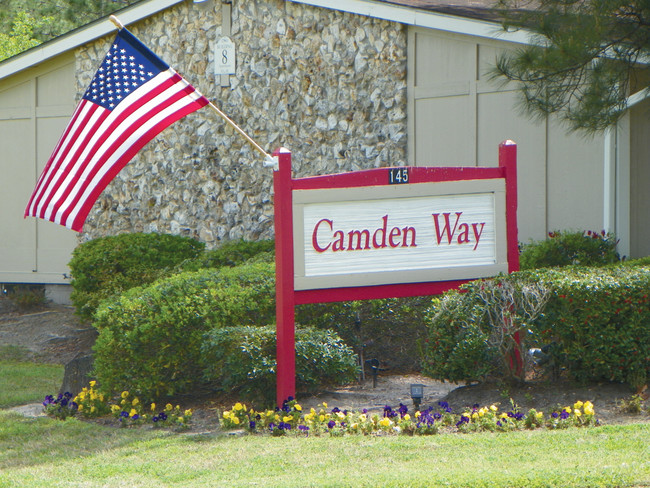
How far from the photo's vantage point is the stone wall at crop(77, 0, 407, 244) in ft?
37.8

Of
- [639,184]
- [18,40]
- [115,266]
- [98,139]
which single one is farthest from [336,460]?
[18,40]

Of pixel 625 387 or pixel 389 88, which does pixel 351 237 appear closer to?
pixel 625 387

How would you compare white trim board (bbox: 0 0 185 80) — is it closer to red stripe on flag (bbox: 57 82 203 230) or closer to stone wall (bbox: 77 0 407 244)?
stone wall (bbox: 77 0 407 244)

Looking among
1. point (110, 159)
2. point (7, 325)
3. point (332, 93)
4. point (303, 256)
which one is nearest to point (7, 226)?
point (7, 325)

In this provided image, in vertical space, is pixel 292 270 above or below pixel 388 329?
above

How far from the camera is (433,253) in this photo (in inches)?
280

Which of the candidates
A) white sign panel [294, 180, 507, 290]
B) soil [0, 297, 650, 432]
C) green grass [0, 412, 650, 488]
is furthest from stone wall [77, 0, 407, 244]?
green grass [0, 412, 650, 488]

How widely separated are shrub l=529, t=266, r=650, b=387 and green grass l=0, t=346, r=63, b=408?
189 inches

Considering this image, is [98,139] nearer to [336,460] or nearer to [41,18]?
[336,460]

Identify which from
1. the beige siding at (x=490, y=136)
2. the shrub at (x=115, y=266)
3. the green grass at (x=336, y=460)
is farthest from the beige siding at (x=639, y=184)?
the shrub at (x=115, y=266)

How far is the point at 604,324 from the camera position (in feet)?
20.9

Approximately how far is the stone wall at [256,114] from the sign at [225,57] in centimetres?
11

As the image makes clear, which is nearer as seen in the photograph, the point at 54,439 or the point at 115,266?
the point at 54,439

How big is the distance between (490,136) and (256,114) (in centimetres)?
366
